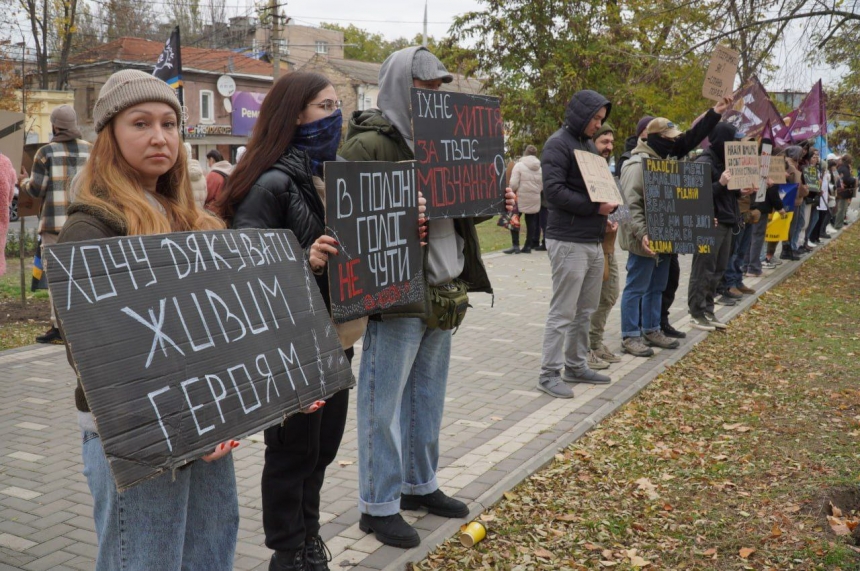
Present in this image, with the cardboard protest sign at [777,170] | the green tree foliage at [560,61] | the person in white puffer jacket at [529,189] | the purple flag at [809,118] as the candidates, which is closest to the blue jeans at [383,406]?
the cardboard protest sign at [777,170]

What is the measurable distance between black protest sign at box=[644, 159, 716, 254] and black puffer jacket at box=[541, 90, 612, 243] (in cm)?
151

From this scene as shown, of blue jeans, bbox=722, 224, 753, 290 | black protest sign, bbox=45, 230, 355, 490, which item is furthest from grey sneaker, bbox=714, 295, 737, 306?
black protest sign, bbox=45, 230, 355, 490

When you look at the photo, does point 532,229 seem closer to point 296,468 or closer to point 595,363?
point 595,363

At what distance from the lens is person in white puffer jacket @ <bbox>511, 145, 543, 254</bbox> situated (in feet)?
55.9

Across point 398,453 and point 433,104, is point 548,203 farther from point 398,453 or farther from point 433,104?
point 398,453

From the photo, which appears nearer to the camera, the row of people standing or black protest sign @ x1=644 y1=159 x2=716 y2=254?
the row of people standing

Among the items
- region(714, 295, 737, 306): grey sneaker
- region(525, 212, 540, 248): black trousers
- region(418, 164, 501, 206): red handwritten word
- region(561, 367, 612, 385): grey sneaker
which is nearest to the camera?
region(418, 164, 501, 206): red handwritten word

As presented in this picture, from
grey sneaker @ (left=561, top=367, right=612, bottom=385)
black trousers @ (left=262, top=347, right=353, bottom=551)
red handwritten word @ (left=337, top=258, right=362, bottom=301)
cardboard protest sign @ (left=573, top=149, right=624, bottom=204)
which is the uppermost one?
cardboard protest sign @ (left=573, top=149, right=624, bottom=204)

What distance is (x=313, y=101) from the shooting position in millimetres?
3324

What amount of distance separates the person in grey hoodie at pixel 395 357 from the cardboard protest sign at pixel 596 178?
261 centimetres

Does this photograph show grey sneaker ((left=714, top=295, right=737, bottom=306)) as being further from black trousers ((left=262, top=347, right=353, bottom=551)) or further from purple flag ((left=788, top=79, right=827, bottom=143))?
black trousers ((left=262, top=347, right=353, bottom=551))

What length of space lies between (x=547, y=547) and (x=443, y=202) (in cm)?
178

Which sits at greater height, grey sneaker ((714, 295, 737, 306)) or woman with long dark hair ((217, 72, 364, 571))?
woman with long dark hair ((217, 72, 364, 571))

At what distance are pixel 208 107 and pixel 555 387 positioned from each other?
4683 cm
